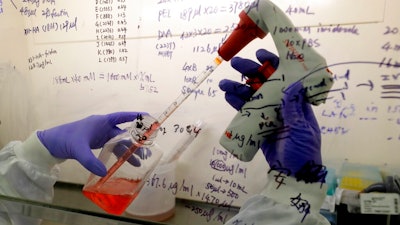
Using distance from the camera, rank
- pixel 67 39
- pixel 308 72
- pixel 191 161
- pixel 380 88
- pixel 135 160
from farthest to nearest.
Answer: pixel 67 39 → pixel 191 161 → pixel 135 160 → pixel 380 88 → pixel 308 72

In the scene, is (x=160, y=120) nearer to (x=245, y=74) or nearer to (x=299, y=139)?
(x=245, y=74)

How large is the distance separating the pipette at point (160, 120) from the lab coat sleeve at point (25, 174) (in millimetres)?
164

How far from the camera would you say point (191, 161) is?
0.94 meters

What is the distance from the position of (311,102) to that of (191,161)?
477 mm

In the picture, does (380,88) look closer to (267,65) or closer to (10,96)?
(267,65)

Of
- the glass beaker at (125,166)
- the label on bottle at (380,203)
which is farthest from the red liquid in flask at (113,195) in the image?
the label on bottle at (380,203)

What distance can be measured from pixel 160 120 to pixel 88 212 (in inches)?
11.7

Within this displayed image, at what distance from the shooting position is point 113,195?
75 centimetres

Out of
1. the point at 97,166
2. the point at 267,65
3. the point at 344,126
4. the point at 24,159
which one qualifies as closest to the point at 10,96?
the point at 24,159

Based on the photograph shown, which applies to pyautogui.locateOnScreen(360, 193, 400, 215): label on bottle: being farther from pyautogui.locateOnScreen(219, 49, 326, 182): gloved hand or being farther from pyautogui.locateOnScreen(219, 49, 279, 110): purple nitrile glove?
pyautogui.locateOnScreen(219, 49, 279, 110): purple nitrile glove

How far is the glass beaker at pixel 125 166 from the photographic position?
0.76m

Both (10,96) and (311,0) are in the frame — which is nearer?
(311,0)

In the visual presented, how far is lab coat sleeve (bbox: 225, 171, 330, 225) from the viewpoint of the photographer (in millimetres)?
533

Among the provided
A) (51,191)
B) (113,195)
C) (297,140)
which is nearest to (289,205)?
(297,140)
